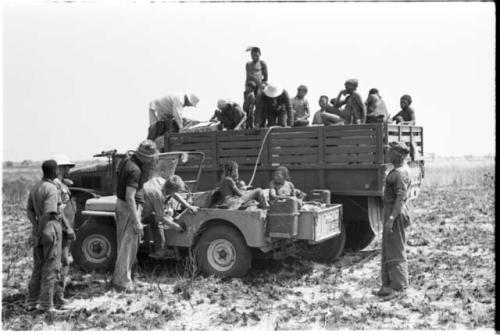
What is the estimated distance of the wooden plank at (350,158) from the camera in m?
8.04

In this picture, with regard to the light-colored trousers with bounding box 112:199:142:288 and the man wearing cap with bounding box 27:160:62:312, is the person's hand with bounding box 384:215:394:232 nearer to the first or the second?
the light-colored trousers with bounding box 112:199:142:288

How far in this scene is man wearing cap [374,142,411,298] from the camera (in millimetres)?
6539

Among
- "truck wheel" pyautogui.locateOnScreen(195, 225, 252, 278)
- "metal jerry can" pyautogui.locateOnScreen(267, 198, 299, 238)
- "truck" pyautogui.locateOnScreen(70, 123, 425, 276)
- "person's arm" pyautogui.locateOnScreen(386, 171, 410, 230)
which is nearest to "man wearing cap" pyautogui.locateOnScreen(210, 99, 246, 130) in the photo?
"truck" pyautogui.locateOnScreen(70, 123, 425, 276)

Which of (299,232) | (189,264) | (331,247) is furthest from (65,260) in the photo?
(331,247)

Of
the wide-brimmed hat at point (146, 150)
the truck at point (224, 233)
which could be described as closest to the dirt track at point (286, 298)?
the truck at point (224, 233)

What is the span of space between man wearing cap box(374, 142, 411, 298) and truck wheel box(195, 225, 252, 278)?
1.72 m

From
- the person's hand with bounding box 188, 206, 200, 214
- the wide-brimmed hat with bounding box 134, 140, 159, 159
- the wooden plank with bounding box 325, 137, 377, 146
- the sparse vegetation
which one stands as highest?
the wooden plank with bounding box 325, 137, 377, 146

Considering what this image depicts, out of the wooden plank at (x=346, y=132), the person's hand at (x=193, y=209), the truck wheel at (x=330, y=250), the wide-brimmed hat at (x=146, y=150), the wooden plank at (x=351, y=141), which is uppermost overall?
the wooden plank at (x=346, y=132)

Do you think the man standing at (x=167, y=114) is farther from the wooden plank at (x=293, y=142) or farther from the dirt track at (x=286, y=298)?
the dirt track at (x=286, y=298)

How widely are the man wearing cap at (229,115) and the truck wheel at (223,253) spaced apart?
3202mm

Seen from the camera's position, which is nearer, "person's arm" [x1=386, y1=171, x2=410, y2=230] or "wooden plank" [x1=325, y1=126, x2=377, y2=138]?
"person's arm" [x1=386, y1=171, x2=410, y2=230]

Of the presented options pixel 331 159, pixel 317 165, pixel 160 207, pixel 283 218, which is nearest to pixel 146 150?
pixel 160 207

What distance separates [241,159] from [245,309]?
3283 millimetres

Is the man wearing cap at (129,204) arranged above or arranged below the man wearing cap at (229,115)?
below
